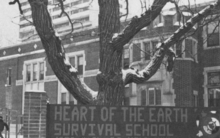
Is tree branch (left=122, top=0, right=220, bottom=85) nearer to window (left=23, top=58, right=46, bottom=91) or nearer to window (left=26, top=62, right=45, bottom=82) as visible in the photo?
window (left=23, top=58, right=46, bottom=91)

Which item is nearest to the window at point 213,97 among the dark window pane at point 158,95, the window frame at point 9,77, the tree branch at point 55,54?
the dark window pane at point 158,95

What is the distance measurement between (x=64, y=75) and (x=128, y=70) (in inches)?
64.1

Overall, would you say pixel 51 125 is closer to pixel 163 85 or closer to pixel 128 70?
pixel 128 70

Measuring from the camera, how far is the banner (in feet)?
23.4

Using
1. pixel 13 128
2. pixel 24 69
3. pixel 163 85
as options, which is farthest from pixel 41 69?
pixel 163 85

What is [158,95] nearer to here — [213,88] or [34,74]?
[213,88]

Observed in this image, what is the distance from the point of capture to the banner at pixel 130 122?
712 cm

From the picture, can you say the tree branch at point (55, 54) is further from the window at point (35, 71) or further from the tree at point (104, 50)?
the window at point (35, 71)

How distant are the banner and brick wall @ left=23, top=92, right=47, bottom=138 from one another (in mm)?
2237

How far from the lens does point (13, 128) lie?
100 feet

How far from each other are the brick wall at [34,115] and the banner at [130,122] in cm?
224

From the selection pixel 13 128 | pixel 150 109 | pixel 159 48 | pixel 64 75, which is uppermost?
pixel 159 48

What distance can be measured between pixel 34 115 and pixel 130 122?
2.84 m

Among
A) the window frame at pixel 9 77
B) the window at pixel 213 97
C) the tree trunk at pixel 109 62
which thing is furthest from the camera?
the window frame at pixel 9 77
